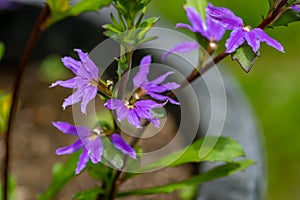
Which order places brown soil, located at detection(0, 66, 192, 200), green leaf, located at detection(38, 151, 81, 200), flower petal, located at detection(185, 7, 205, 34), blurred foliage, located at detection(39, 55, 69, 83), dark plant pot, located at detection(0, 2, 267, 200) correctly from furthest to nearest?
blurred foliage, located at detection(39, 55, 69, 83), brown soil, located at detection(0, 66, 192, 200), dark plant pot, located at detection(0, 2, 267, 200), green leaf, located at detection(38, 151, 81, 200), flower petal, located at detection(185, 7, 205, 34)

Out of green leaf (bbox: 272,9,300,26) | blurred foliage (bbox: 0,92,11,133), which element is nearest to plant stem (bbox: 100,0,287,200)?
green leaf (bbox: 272,9,300,26)

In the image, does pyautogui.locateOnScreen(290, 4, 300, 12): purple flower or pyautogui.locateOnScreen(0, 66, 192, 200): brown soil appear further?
pyautogui.locateOnScreen(0, 66, 192, 200): brown soil

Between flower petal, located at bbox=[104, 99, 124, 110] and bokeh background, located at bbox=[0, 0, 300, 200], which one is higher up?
flower petal, located at bbox=[104, 99, 124, 110]

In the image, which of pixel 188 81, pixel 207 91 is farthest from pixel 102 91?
pixel 207 91

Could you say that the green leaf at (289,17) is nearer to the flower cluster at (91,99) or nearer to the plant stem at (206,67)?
the plant stem at (206,67)

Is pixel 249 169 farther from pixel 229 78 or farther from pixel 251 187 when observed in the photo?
pixel 229 78

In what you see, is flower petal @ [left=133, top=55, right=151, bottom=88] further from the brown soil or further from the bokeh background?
the bokeh background

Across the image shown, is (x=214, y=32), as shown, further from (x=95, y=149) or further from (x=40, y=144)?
(x=40, y=144)

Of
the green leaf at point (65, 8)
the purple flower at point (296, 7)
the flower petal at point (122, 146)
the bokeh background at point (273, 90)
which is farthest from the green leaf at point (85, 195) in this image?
the bokeh background at point (273, 90)
